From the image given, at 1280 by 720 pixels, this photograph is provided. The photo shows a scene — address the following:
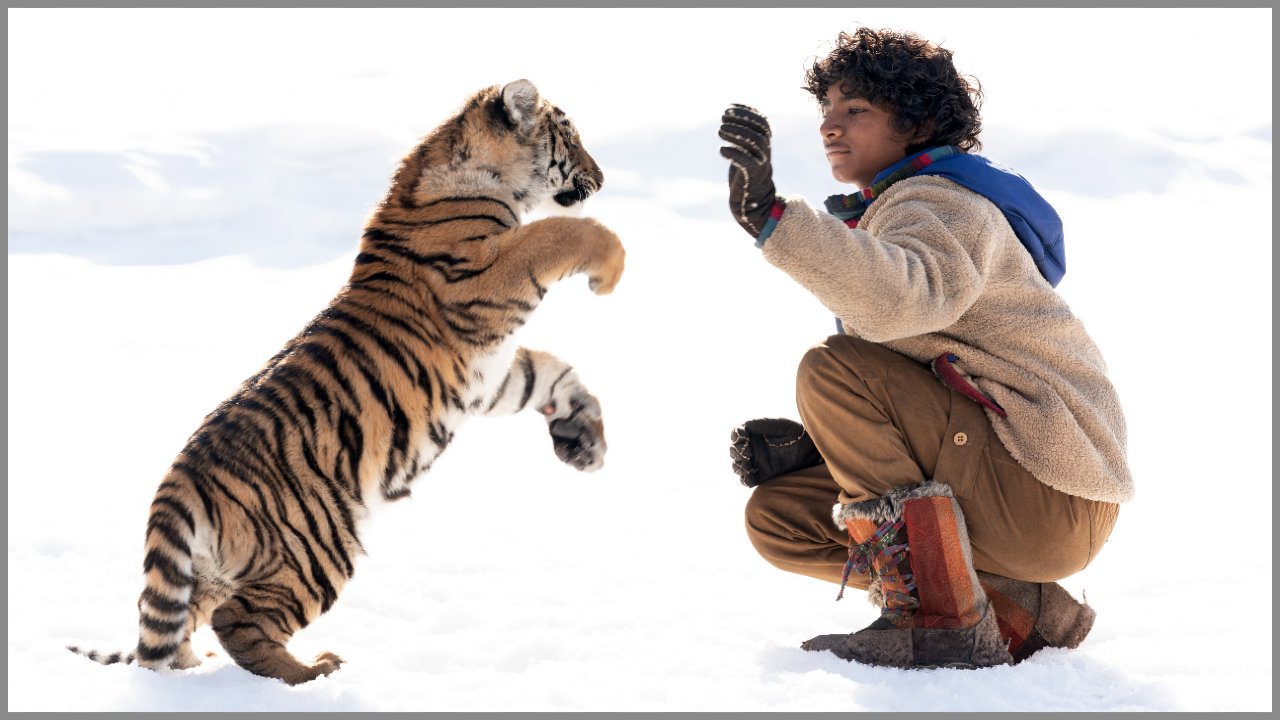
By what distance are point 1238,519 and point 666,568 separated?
183cm

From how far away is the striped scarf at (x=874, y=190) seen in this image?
2902 mm

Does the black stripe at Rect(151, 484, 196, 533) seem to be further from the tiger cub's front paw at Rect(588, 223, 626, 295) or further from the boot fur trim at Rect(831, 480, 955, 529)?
the boot fur trim at Rect(831, 480, 955, 529)

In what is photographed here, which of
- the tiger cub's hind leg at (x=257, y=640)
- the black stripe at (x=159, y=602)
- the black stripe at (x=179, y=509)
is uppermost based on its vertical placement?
the black stripe at (x=179, y=509)

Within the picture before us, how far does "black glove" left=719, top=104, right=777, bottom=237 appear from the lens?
2.39 m

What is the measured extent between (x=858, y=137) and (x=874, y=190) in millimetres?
156

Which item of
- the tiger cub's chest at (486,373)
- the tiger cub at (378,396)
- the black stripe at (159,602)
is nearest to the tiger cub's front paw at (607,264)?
the tiger cub at (378,396)

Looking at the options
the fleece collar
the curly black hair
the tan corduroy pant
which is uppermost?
the curly black hair

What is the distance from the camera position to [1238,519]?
4051mm

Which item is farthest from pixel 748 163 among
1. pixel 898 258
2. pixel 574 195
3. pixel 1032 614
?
pixel 1032 614

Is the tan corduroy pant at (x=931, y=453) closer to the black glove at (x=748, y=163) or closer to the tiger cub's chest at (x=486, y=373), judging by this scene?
the black glove at (x=748, y=163)

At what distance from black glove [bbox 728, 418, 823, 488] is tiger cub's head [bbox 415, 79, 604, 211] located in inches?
28.5

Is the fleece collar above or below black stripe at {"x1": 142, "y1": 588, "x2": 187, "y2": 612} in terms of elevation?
above

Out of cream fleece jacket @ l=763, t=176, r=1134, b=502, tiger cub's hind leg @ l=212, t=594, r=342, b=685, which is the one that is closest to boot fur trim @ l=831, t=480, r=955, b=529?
cream fleece jacket @ l=763, t=176, r=1134, b=502

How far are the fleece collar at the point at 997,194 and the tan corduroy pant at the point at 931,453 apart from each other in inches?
14.0
